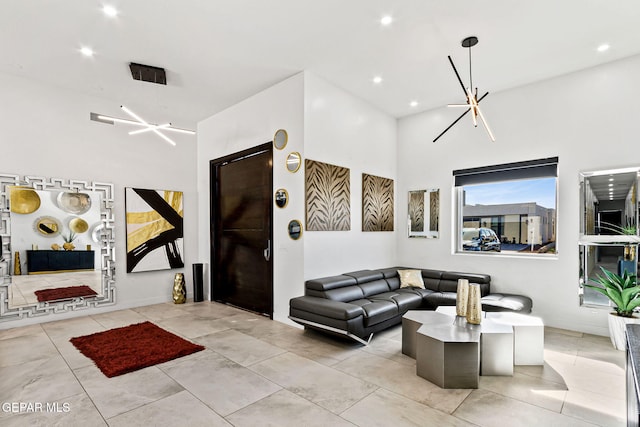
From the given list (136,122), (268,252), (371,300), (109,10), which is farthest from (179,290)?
(109,10)

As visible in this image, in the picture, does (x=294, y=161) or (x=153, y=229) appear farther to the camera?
(x=153, y=229)

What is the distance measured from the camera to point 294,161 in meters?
4.67

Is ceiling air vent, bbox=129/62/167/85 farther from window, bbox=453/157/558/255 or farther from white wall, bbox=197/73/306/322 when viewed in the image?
window, bbox=453/157/558/255

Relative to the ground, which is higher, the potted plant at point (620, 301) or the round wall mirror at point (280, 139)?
the round wall mirror at point (280, 139)

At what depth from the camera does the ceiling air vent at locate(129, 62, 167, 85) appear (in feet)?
14.2

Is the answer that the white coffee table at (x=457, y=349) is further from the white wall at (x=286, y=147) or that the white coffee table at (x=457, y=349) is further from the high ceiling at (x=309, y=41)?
the high ceiling at (x=309, y=41)

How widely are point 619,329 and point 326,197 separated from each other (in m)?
3.86

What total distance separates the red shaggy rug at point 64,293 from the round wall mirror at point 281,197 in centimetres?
338

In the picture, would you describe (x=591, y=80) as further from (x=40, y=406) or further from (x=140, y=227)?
(x=140, y=227)

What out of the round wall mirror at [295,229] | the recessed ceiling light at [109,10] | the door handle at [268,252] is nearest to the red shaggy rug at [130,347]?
the door handle at [268,252]

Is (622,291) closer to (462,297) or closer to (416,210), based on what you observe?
(462,297)

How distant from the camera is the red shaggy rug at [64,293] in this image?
15.7 ft

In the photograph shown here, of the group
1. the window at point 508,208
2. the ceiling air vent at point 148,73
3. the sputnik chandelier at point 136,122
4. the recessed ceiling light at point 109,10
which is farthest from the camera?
the window at point 508,208

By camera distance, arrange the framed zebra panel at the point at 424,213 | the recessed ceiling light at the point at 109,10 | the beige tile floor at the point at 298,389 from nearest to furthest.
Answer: the beige tile floor at the point at 298,389 → the recessed ceiling light at the point at 109,10 → the framed zebra panel at the point at 424,213
